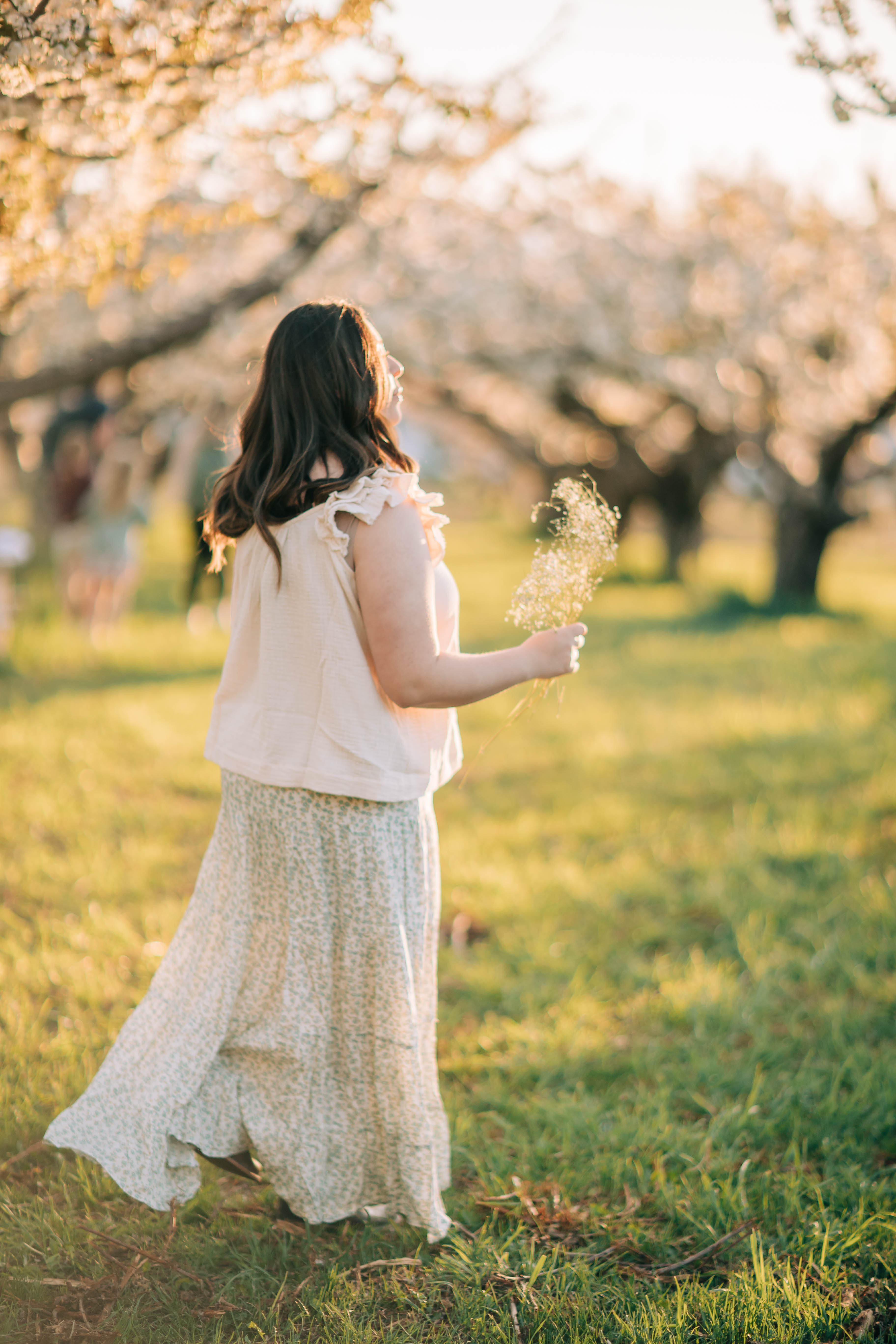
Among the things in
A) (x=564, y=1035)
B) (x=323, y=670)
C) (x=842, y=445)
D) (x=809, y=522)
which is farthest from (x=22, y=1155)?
(x=809, y=522)

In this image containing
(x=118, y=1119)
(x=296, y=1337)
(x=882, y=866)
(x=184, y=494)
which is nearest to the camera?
(x=296, y=1337)

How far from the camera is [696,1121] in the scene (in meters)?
2.99

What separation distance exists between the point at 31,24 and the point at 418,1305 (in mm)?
2918

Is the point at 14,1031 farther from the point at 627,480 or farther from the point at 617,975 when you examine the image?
the point at 627,480

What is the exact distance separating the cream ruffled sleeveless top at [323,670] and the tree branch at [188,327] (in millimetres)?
2963

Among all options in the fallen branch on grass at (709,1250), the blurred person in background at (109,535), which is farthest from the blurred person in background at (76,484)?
the fallen branch on grass at (709,1250)

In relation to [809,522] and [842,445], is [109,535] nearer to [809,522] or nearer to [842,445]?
[842,445]

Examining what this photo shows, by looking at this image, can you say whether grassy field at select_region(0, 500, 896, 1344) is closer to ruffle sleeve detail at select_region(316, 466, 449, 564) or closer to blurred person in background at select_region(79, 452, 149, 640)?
blurred person in background at select_region(79, 452, 149, 640)

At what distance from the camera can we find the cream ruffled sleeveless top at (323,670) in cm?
204

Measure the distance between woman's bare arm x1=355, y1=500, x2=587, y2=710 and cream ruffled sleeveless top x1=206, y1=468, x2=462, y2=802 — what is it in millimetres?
48

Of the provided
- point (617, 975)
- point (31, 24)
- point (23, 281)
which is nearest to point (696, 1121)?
point (617, 975)

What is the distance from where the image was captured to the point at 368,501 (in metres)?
1.98

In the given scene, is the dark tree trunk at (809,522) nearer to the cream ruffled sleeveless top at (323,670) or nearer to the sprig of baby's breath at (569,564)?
the sprig of baby's breath at (569,564)

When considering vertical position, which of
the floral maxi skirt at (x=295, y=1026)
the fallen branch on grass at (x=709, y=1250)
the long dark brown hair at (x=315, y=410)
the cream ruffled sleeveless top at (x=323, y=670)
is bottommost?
the fallen branch on grass at (x=709, y=1250)
